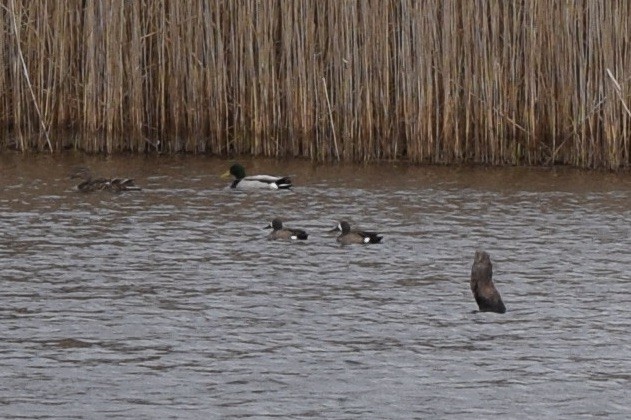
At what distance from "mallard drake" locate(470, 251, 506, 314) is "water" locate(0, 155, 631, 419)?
0.08 meters

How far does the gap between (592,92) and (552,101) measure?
0.42 meters

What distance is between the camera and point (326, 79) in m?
16.6

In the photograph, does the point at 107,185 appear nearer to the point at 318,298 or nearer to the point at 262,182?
the point at 262,182

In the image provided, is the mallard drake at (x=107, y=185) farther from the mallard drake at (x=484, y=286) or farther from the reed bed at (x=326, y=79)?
the mallard drake at (x=484, y=286)

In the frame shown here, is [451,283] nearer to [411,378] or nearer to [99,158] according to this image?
[411,378]

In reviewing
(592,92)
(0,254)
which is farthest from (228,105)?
(0,254)

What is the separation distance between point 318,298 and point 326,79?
6446 millimetres

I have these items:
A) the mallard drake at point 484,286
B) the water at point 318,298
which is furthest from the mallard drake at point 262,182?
the mallard drake at point 484,286

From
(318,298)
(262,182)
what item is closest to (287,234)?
(318,298)

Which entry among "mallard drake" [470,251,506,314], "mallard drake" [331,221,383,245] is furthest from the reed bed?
"mallard drake" [470,251,506,314]

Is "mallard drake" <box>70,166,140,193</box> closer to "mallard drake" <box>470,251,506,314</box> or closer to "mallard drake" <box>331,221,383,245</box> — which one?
"mallard drake" <box>331,221,383,245</box>

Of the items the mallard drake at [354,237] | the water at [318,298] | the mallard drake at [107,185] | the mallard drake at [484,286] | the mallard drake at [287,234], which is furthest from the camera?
the mallard drake at [107,185]

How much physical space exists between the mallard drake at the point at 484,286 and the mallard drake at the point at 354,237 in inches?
94.2

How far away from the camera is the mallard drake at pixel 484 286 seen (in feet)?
32.2
